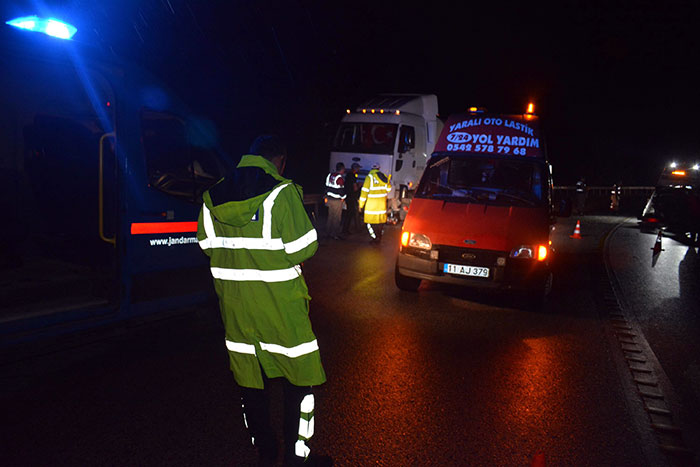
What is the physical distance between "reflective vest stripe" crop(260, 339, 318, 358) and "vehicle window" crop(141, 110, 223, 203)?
9.21 feet

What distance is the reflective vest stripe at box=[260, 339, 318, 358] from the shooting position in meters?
2.93

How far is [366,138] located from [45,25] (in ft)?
41.9

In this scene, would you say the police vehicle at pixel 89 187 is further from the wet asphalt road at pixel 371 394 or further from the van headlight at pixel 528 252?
the van headlight at pixel 528 252

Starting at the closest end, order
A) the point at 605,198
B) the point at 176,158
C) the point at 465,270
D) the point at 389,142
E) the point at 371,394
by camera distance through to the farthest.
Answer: the point at 371,394, the point at 176,158, the point at 465,270, the point at 389,142, the point at 605,198

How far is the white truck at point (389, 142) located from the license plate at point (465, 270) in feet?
28.9

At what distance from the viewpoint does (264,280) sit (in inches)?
115

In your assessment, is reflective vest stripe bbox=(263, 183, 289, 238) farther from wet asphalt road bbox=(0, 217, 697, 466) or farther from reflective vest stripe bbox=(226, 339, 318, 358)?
wet asphalt road bbox=(0, 217, 697, 466)

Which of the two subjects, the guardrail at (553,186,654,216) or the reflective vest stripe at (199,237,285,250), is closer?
the reflective vest stripe at (199,237,285,250)

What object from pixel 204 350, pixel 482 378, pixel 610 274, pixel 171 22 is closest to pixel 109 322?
pixel 204 350

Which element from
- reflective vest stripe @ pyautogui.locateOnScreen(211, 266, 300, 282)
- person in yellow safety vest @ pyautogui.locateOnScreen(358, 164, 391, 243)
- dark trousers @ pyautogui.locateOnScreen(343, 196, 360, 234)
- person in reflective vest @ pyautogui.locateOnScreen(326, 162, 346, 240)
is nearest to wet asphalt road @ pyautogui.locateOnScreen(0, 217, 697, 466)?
reflective vest stripe @ pyautogui.locateOnScreen(211, 266, 300, 282)

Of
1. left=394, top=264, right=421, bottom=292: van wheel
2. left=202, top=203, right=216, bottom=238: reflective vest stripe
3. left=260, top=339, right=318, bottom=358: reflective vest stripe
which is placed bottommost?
left=394, top=264, right=421, bottom=292: van wheel

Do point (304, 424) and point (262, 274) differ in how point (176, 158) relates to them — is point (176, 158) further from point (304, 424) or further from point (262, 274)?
point (304, 424)

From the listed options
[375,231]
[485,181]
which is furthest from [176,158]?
[375,231]

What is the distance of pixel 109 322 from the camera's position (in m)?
4.97
